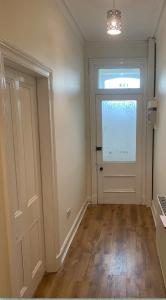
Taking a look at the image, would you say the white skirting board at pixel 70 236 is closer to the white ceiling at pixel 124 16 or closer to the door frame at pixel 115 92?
the door frame at pixel 115 92

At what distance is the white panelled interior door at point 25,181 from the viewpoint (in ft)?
6.39

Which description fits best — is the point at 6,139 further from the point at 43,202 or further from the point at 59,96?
the point at 59,96

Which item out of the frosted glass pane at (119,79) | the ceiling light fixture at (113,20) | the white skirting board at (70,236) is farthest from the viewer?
the frosted glass pane at (119,79)

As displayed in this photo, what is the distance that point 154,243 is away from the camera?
3.30 metres

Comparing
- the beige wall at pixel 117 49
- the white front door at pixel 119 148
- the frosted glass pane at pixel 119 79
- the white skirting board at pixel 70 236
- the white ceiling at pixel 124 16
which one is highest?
the white ceiling at pixel 124 16

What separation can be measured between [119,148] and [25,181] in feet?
9.13

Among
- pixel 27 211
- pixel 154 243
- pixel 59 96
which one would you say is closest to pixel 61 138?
pixel 59 96

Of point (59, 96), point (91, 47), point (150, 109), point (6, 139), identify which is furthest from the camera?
point (91, 47)

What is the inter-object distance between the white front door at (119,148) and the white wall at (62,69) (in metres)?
0.40

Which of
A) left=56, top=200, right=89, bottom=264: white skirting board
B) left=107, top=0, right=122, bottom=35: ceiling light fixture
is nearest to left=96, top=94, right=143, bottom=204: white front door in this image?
left=56, top=200, right=89, bottom=264: white skirting board

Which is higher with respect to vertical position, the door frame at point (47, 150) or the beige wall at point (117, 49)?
the beige wall at point (117, 49)

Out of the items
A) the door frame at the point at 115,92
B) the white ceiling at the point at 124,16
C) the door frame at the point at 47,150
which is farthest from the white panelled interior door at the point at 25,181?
the door frame at the point at 115,92

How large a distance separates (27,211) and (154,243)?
1.88m

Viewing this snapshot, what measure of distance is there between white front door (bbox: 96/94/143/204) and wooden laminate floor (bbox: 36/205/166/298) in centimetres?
68
